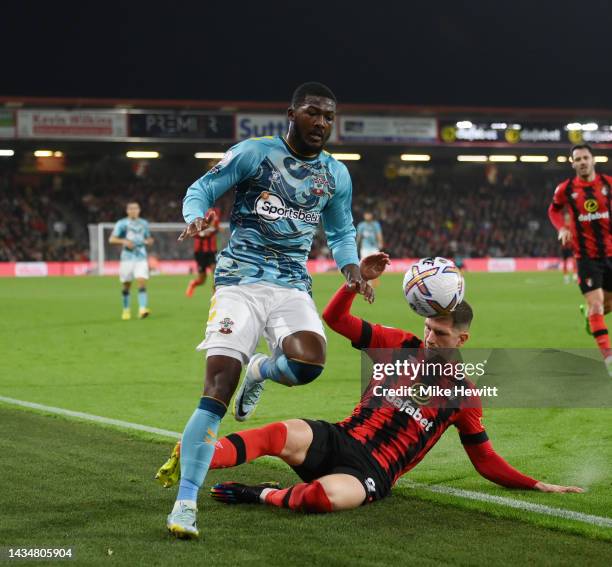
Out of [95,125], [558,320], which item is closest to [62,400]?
[558,320]

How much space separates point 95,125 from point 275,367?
38.6 meters

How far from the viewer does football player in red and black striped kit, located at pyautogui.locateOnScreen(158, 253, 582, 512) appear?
194 inches

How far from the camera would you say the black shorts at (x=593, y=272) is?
11.2m

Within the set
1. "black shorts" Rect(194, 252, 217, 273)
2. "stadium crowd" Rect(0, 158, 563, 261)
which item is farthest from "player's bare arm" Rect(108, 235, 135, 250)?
"stadium crowd" Rect(0, 158, 563, 261)

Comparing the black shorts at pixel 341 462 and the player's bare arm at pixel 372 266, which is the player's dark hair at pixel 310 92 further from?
the black shorts at pixel 341 462

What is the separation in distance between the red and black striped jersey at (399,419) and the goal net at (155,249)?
35.7m

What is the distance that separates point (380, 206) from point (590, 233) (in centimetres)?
4124

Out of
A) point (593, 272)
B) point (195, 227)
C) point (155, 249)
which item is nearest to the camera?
point (195, 227)

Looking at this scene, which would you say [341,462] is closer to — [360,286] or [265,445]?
[265,445]

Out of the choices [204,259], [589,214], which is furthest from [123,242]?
[589,214]

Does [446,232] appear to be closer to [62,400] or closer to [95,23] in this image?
[95,23]

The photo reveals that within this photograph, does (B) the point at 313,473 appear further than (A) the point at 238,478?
No

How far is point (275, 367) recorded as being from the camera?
5234 mm

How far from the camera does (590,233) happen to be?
36.9ft
